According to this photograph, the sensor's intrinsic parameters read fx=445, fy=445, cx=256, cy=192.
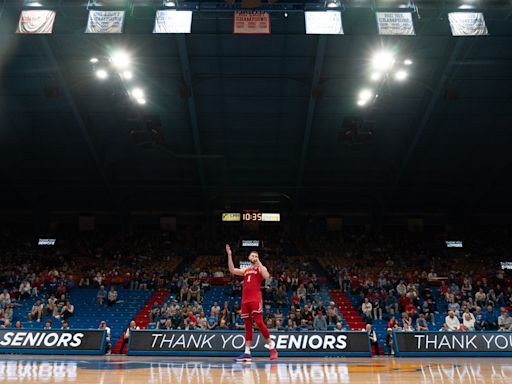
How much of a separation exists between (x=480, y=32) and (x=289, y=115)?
12.4m

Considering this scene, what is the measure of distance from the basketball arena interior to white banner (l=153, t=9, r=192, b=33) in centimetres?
7

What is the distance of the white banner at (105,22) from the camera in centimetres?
1528

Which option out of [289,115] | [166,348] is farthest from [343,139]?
[166,348]

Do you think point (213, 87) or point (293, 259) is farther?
point (293, 259)

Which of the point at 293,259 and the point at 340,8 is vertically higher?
the point at 340,8

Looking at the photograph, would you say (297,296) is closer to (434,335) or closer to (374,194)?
(434,335)

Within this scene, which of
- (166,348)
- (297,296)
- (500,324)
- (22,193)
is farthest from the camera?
(22,193)

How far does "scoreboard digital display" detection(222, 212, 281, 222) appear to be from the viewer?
122ft

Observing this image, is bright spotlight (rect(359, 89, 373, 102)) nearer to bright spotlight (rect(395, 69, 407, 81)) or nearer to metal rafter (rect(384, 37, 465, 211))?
bright spotlight (rect(395, 69, 407, 81))

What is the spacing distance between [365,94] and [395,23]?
8.54 meters

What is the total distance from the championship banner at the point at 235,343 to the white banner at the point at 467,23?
1095 centimetres

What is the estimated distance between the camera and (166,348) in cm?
1447

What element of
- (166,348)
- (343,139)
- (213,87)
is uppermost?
(213,87)

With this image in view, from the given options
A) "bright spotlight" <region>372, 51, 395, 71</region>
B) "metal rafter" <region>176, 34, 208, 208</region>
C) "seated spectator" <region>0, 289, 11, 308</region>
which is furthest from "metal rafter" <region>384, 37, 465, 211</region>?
"seated spectator" <region>0, 289, 11, 308</region>
